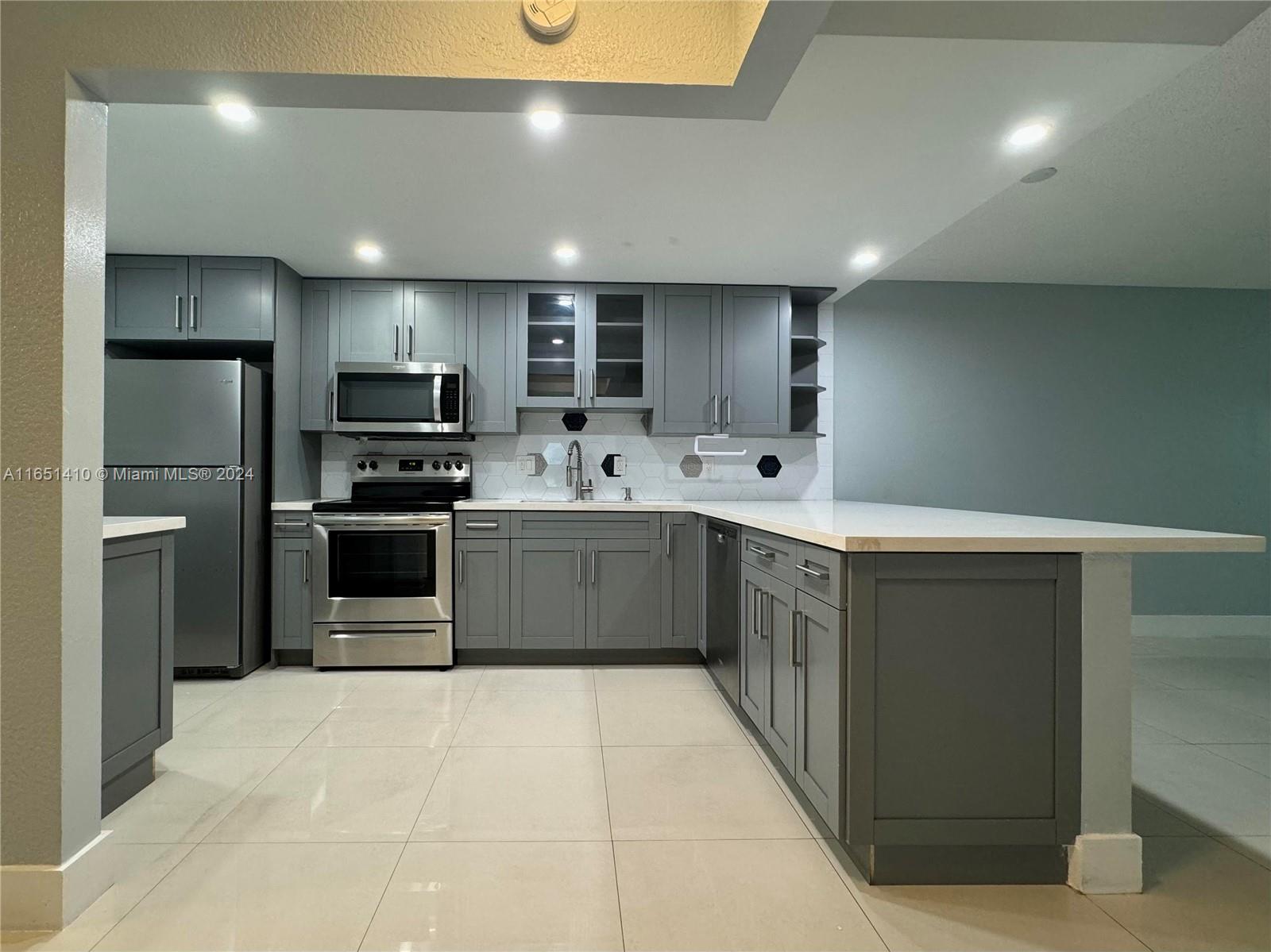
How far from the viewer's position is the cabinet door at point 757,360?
13.9 feet

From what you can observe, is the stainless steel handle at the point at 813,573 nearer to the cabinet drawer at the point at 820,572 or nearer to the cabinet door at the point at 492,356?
the cabinet drawer at the point at 820,572

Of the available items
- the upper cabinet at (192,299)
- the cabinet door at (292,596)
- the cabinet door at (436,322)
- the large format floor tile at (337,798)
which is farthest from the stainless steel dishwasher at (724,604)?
the upper cabinet at (192,299)

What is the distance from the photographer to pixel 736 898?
1.65 metres

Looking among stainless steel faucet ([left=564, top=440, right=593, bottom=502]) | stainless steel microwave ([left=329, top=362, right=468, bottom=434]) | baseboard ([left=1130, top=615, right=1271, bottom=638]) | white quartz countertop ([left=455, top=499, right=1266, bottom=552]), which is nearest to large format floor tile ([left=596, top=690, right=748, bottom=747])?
white quartz countertop ([left=455, top=499, right=1266, bottom=552])

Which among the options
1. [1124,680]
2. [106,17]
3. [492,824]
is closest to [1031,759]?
[1124,680]

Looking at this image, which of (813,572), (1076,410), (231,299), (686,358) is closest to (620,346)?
(686,358)

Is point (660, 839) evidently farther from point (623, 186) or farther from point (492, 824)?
point (623, 186)

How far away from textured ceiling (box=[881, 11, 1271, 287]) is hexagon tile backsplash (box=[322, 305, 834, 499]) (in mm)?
1141

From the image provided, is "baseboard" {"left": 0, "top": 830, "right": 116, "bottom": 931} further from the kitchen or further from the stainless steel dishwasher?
the stainless steel dishwasher

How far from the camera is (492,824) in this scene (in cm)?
200

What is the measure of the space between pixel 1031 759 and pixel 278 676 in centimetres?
352

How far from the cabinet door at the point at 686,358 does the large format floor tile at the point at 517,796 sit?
2194 mm

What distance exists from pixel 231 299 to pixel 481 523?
187cm

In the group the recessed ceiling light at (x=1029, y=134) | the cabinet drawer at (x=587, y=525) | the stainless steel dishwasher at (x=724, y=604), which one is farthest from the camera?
the cabinet drawer at (x=587, y=525)
